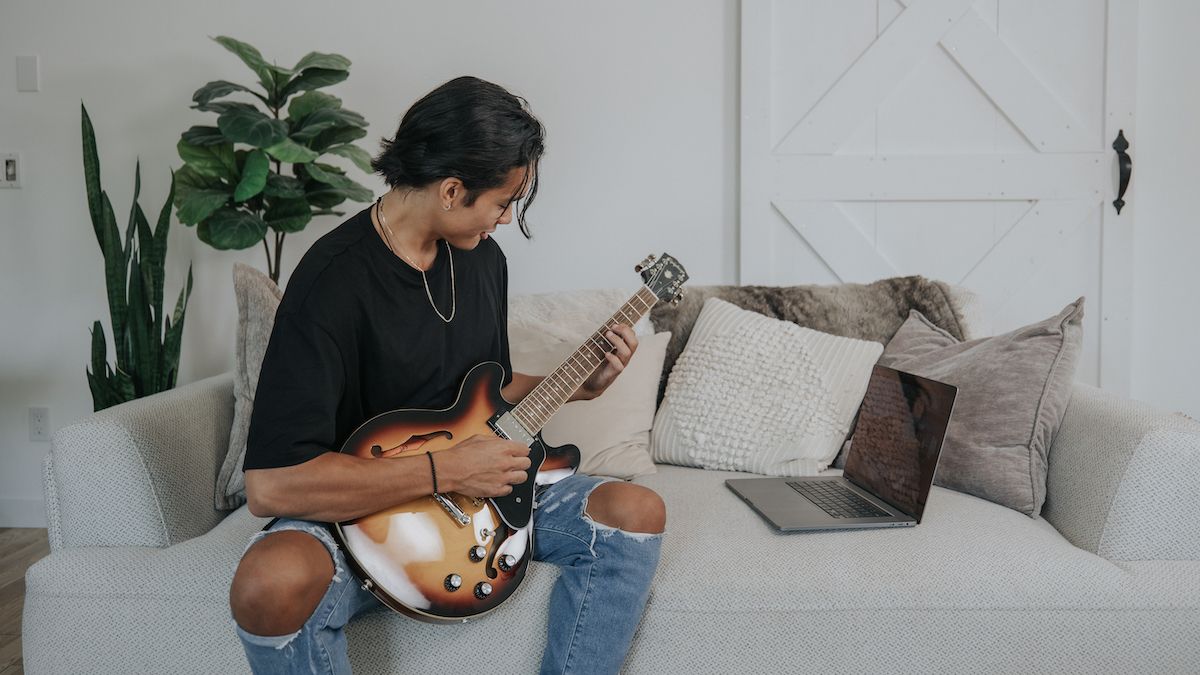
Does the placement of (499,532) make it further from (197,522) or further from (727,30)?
(727,30)

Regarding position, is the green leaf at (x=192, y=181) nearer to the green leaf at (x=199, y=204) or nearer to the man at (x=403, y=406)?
the green leaf at (x=199, y=204)

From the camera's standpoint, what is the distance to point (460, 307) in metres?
1.47

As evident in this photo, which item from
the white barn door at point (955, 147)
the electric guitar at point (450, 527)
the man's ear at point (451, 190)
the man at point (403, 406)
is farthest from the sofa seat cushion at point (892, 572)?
the white barn door at point (955, 147)

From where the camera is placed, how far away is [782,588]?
137cm

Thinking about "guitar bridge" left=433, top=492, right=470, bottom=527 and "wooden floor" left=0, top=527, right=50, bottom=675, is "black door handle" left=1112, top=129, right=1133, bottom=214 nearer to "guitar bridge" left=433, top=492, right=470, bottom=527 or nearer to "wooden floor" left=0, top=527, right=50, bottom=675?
"guitar bridge" left=433, top=492, right=470, bottom=527

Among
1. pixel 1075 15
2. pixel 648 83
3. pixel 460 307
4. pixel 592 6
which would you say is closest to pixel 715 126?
pixel 648 83

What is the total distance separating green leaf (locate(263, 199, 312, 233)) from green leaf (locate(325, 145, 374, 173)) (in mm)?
175

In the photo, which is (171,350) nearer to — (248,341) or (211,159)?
(211,159)

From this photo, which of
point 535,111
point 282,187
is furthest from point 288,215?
point 535,111

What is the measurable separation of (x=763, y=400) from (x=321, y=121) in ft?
4.66

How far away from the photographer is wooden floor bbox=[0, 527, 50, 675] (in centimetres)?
196

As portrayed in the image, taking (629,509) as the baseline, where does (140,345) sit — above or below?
above

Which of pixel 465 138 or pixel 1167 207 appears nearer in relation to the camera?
pixel 465 138

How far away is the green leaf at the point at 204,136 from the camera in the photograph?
235cm
